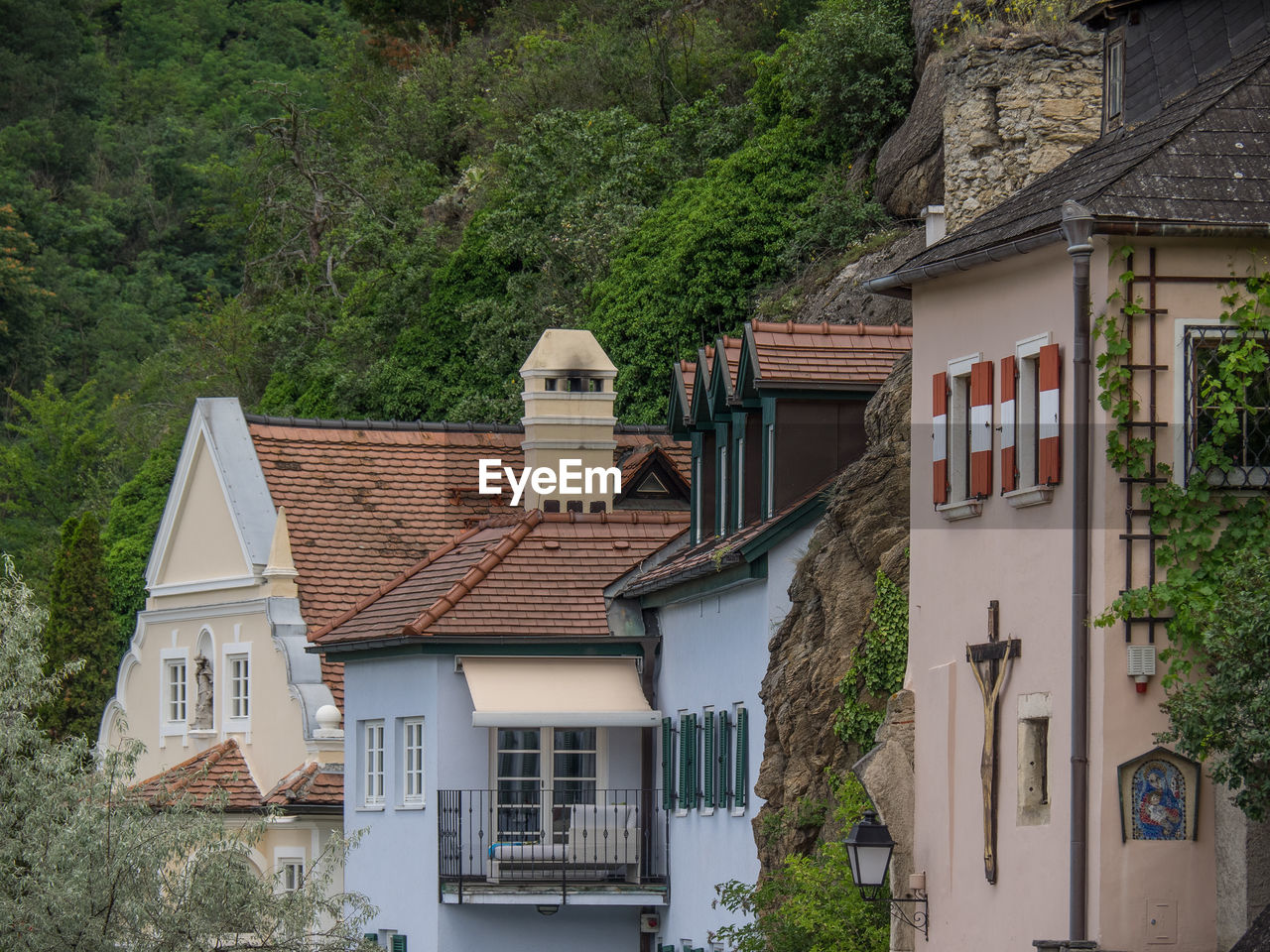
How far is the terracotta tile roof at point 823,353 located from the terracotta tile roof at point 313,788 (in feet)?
36.5

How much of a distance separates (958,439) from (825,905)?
440cm

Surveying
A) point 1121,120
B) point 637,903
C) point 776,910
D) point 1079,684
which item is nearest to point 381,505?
point 637,903

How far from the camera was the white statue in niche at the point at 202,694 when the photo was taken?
122ft

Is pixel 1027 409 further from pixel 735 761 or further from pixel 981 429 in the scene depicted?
pixel 735 761

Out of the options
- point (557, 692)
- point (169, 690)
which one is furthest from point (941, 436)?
point (169, 690)

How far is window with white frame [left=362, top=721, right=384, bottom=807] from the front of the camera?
31.4 m

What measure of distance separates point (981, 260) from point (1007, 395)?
0.99 m

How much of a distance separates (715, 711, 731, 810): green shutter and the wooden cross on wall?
8.47 m

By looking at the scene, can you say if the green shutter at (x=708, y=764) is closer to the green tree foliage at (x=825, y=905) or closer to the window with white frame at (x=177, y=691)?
the green tree foliage at (x=825, y=905)

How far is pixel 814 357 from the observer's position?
25594 millimetres

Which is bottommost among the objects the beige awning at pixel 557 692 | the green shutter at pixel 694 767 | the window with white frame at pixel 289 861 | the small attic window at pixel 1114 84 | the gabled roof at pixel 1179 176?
the window with white frame at pixel 289 861

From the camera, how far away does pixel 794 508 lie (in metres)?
23.7

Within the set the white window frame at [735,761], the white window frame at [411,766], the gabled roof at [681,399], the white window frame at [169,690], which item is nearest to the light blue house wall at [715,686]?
the white window frame at [735,761]

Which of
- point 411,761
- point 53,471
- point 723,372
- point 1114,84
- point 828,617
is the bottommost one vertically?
point 411,761
